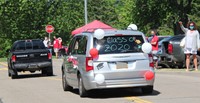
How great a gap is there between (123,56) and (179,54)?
10170 millimetres

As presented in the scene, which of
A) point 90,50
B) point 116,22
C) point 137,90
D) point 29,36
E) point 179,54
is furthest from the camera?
point 116,22

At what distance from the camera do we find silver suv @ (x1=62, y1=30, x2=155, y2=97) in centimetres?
1255

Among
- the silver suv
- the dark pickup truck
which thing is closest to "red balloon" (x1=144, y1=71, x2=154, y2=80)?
the silver suv

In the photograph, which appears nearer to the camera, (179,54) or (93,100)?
(93,100)

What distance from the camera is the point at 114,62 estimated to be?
497 inches

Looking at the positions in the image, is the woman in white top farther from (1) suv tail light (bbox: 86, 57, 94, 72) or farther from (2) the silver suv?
(1) suv tail light (bbox: 86, 57, 94, 72)

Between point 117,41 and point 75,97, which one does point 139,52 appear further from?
point 75,97

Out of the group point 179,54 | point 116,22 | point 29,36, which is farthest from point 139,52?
point 116,22

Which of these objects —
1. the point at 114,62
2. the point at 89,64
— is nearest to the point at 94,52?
the point at 89,64

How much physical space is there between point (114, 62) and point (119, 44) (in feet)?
1.88

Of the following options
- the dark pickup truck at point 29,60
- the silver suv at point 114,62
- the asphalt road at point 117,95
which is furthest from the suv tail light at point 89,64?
the dark pickup truck at point 29,60

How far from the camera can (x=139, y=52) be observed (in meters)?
12.9

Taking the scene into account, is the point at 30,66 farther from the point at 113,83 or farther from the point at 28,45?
the point at 113,83

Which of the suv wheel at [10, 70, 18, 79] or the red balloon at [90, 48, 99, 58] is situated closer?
the red balloon at [90, 48, 99, 58]
